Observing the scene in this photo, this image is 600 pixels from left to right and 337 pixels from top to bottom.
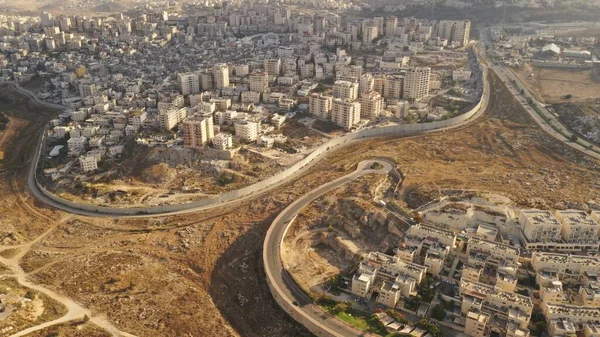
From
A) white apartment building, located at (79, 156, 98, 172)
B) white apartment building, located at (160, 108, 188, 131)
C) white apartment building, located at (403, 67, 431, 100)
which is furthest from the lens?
white apartment building, located at (403, 67, 431, 100)

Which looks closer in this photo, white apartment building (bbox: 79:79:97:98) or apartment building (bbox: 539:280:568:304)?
apartment building (bbox: 539:280:568:304)

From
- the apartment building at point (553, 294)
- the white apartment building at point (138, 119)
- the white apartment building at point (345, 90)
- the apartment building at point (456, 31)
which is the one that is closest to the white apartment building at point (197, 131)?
the white apartment building at point (138, 119)

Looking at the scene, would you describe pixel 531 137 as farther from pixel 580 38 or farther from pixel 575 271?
pixel 580 38

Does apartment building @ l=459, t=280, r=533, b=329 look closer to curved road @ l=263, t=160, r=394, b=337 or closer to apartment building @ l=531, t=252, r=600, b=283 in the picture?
apartment building @ l=531, t=252, r=600, b=283

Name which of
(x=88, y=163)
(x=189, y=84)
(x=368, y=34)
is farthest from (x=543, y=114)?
(x=88, y=163)

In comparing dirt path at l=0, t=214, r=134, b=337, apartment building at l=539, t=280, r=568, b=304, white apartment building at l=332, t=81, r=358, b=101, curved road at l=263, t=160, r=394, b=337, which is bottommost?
dirt path at l=0, t=214, r=134, b=337

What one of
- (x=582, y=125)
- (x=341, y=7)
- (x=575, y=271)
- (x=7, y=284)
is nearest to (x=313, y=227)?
(x=575, y=271)

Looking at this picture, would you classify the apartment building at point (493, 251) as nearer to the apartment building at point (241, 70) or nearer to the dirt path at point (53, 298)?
the dirt path at point (53, 298)

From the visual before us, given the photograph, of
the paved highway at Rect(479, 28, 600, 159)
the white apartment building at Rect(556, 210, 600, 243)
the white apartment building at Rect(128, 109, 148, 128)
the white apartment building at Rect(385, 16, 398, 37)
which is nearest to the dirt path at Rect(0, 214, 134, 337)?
the white apartment building at Rect(128, 109, 148, 128)
